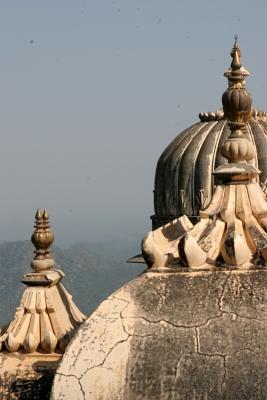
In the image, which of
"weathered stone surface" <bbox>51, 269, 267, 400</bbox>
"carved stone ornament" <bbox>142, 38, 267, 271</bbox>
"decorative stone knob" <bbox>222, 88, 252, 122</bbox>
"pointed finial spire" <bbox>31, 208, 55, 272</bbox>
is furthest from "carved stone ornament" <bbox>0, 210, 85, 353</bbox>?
"decorative stone knob" <bbox>222, 88, 252, 122</bbox>

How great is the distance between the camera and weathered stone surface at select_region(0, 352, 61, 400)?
6625 mm

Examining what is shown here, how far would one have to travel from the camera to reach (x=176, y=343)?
17.1ft

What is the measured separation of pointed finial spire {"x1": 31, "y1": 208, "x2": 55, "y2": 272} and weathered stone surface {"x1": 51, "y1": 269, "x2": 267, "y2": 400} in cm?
336

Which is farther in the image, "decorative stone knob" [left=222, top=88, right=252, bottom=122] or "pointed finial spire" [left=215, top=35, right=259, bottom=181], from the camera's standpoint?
"decorative stone knob" [left=222, top=88, right=252, bottom=122]

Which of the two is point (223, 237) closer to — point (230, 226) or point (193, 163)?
point (230, 226)

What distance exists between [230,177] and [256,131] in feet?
47.8

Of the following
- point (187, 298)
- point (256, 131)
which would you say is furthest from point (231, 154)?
point (256, 131)

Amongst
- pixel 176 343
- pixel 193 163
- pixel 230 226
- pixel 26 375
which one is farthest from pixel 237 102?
pixel 193 163

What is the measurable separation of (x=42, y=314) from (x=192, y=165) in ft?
42.7

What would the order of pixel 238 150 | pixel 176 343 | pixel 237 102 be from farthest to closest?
pixel 237 102 < pixel 238 150 < pixel 176 343

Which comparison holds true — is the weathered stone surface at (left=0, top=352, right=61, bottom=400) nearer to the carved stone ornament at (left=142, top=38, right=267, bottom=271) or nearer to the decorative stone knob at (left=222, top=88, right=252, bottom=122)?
the carved stone ornament at (left=142, top=38, right=267, bottom=271)

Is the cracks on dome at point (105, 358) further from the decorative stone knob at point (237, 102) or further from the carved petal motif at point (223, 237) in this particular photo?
the decorative stone knob at point (237, 102)

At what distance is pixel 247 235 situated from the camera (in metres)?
5.64

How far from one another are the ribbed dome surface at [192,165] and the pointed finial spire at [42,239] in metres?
11.0
